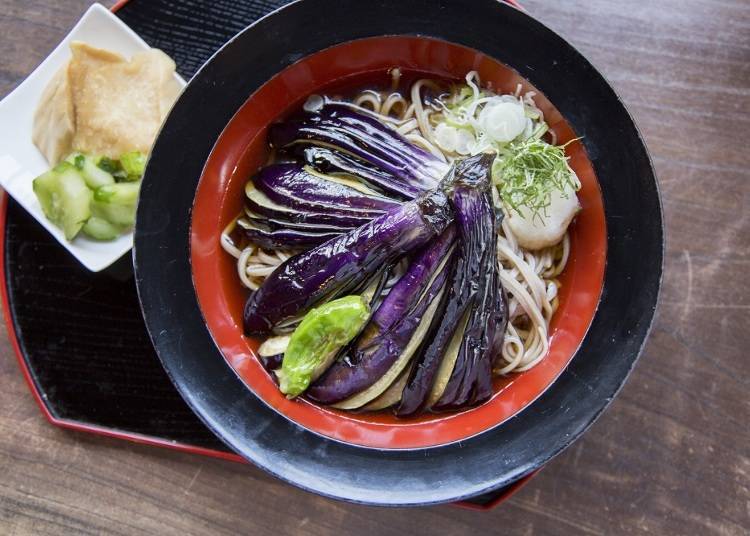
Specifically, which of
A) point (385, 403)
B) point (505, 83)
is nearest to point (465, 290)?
point (385, 403)

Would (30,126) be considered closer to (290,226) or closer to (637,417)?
(290,226)

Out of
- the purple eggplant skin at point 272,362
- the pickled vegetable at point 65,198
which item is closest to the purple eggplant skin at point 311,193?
the purple eggplant skin at point 272,362

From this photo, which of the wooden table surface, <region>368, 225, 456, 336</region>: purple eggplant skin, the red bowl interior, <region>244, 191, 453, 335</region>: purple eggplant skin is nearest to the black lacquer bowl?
the red bowl interior

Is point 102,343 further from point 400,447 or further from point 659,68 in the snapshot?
point 659,68

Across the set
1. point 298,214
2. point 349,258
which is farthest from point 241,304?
point 349,258

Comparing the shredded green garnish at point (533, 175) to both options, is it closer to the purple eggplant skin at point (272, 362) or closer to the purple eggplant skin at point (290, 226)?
the purple eggplant skin at point (290, 226)

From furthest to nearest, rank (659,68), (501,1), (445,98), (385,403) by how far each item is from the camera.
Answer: (659,68)
(445,98)
(385,403)
(501,1)
